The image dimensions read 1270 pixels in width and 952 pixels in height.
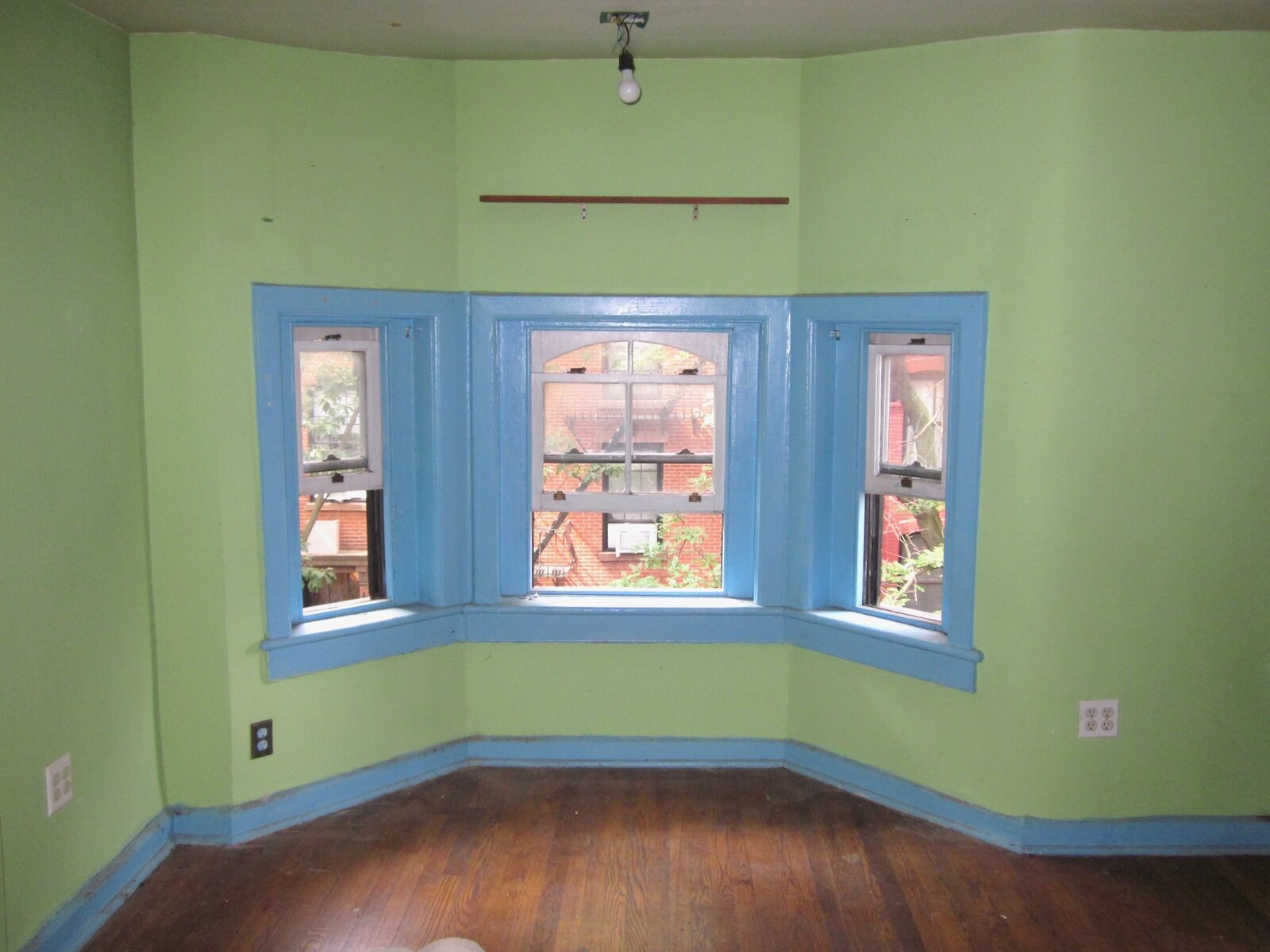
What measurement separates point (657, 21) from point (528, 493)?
5.83ft

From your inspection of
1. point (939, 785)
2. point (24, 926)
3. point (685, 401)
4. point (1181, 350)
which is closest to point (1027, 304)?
point (1181, 350)

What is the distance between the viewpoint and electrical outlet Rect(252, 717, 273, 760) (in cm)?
358

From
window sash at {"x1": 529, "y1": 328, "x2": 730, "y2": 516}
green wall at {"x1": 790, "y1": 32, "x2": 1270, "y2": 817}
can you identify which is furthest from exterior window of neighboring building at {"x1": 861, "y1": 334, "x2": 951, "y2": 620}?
window sash at {"x1": 529, "y1": 328, "x2": 730, "y2": 516}

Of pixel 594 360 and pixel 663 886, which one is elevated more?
pixel 594 360

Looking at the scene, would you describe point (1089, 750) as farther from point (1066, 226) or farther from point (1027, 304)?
point (1066, 226)

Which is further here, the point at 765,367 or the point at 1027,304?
the point at 765,367

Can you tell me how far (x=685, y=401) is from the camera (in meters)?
4.16

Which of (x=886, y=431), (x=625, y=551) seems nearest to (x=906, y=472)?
(x=886, y=431)

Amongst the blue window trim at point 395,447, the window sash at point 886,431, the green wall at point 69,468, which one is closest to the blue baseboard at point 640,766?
the green wall at point 69,468

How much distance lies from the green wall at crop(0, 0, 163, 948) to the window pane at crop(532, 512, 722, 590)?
4.90 feet

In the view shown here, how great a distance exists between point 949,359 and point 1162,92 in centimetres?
103

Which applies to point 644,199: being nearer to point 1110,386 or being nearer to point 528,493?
point 528,493

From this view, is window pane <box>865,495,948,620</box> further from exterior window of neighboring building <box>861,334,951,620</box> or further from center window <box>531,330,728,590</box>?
center window <box>531,330,728,590</box>

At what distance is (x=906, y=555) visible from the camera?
3.97m
